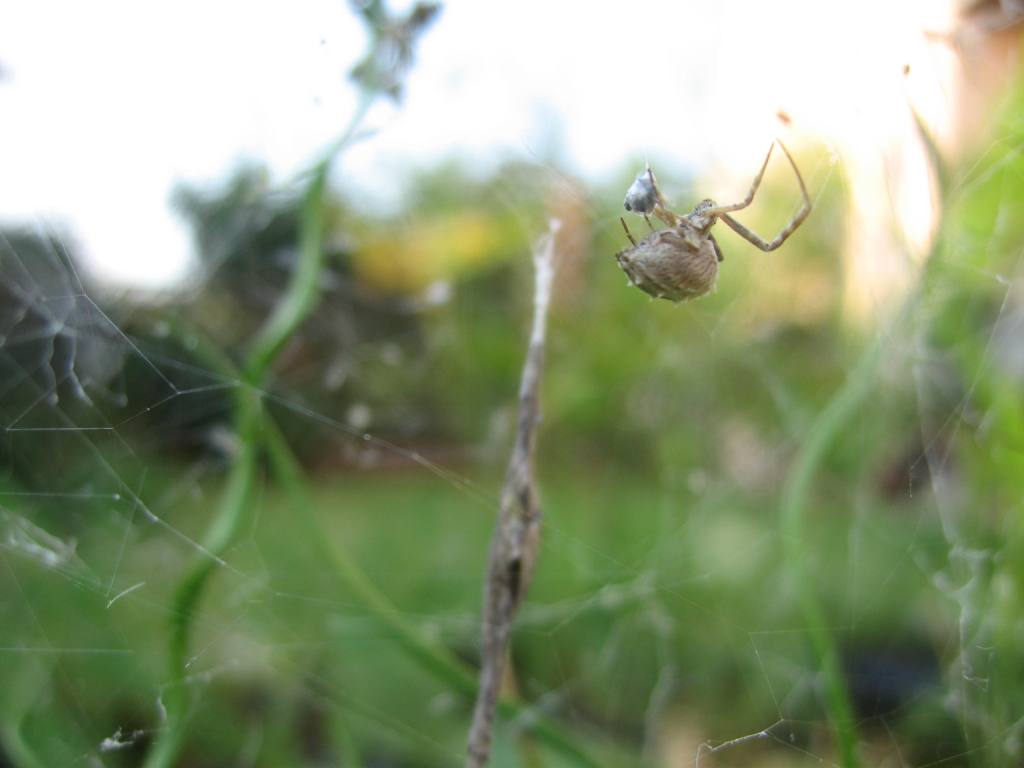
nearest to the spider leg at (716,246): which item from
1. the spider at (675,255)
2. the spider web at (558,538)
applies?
the spider at (675,255)

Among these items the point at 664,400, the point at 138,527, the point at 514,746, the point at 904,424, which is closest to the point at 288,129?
the point at 138,527

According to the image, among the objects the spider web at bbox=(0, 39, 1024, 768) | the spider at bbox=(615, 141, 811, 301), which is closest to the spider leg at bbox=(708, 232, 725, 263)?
the spider at bbox=(615, 141, 811, 301)

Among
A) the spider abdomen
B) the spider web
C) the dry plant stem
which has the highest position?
the spider abdomen

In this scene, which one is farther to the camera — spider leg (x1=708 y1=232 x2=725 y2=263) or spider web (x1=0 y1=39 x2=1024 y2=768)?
spider web (x1=0 y1=39 x2=1024 y2=768)

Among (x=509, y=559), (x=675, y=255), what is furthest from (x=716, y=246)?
(x=509, y=559)

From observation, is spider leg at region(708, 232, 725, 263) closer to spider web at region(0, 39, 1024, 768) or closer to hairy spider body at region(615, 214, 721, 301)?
hairy spider body at region(615, 214, 721, 301)

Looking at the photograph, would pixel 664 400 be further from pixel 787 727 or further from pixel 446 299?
pixel 787 727

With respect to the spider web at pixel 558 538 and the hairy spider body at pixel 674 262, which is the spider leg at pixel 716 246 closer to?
the hairy spider body at pixel 674 262
